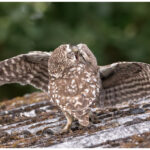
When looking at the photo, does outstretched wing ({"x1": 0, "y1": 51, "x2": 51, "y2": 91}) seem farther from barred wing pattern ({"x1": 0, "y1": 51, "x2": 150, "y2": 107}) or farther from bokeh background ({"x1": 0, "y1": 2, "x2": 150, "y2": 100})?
bokeh background ({"x1": 0, "y1": 2, "x2": 150, "y2": 100})

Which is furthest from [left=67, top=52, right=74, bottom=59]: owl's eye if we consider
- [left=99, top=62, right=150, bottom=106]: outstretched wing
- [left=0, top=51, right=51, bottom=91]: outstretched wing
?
[left=99, top=62, right=150, bottom=106]: outstretched wing

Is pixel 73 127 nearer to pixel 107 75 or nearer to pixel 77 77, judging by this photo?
pixel 77 77

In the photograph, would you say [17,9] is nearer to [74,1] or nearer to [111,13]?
[74,1]

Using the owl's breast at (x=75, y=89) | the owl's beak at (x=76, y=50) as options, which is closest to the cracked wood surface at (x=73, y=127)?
the owl's breast at (x=75, y=89)

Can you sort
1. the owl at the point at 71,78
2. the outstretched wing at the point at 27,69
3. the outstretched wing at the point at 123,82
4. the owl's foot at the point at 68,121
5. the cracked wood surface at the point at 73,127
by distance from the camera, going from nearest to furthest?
1. the cracked wood surface at the point at 73,127
2. the owl at the point at 71,78
3. the owl's foot at the point at 68,121
4. the outstretched wing at the point at 123,82
5. the outstretched wing at the point at 27,69

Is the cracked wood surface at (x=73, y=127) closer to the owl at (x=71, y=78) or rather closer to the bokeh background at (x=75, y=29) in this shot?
the owl at (x=71, y=78)

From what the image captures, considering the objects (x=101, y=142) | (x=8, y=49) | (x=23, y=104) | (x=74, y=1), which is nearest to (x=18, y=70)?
(x=23, y=104)
